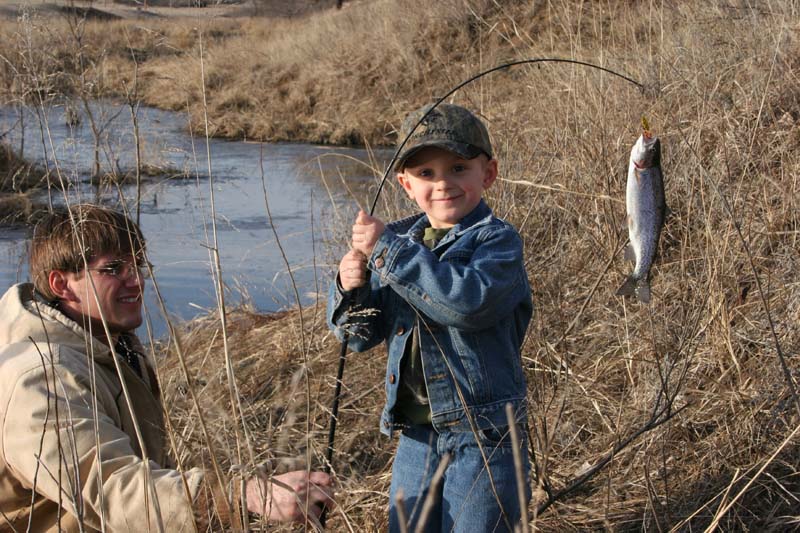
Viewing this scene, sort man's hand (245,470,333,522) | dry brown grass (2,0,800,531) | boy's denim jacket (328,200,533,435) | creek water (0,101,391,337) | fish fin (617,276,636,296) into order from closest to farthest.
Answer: man's hand (245,470,333,522) < boy's denim jacket (328,200,533,435) < fish fin (617,276,636,296) < dry brown grass (2,0,800,531) < creek water (0,101,391,337)

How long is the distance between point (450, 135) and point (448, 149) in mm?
38

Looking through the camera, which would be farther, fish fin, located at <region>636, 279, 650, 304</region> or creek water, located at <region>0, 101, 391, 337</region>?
creek water, located at <region>0, 101, 391, 337</region>

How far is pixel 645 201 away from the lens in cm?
239

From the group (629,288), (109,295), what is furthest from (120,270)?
(629,288)

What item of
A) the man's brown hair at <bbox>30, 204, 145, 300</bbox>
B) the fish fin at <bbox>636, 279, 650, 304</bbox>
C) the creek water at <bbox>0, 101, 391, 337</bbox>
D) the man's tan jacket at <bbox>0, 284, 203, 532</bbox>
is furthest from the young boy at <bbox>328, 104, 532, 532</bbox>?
the creek water at <bbox>0, 101, 391, 337</bbox>

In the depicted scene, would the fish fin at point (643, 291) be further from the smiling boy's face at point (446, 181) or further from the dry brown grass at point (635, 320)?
the smiling boy's face at point (446, 181)

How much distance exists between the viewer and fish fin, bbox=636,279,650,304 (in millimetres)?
2465

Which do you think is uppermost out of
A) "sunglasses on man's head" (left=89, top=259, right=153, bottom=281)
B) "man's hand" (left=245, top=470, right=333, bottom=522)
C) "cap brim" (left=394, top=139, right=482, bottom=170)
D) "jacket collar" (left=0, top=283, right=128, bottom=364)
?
"cap brim" (left=394, top=139, right=482, bottom=170)

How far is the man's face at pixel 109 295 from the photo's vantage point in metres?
2.60

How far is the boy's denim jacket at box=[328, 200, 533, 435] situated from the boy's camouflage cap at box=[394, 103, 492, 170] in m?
0.18

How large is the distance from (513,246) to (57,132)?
37.6 feet

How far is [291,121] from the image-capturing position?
16.4 meters

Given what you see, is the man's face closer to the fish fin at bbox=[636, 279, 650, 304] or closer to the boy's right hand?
the boy's right hand

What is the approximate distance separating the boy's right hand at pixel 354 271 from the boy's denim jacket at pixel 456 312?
4 cm
